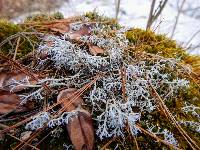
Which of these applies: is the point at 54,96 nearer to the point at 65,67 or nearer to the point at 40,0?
the point at 65,67

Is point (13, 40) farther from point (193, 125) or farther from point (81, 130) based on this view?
point (193, 125)

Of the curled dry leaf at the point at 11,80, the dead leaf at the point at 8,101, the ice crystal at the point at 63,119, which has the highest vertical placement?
the curled dry leaf at the point at 11,80

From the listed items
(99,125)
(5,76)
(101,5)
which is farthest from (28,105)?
(101,5)

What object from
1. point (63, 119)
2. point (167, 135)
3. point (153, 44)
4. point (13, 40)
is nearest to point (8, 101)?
point (63, 119)

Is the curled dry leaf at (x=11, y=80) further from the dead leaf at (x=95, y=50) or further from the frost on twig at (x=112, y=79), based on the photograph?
the dead leaf at (x=95, y=50)

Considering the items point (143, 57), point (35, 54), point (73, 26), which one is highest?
point (73, 26)

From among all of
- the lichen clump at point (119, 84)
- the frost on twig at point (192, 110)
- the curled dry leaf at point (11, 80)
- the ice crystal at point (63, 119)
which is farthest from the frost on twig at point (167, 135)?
the curled dry leaf at point (11, 80)
